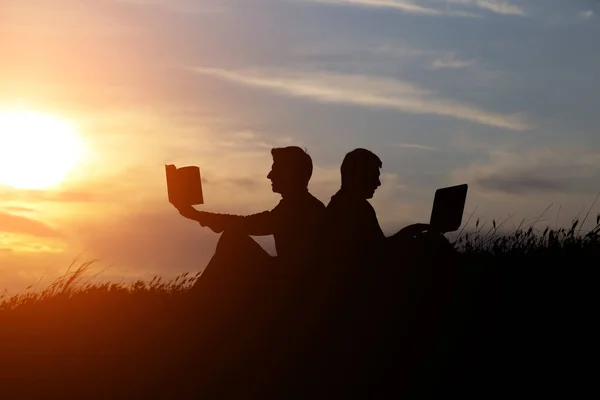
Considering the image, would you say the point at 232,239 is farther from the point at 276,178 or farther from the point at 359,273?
the point at 359,273

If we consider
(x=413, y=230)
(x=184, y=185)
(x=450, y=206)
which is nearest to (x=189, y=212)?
(x=184, y=185)

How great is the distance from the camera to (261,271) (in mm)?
8781

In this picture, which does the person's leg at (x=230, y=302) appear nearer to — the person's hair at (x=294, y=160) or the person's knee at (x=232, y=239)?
the person's knee at (x=232, y=239)

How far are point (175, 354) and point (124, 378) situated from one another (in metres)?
0.58

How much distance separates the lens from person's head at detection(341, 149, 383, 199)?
27.3ft

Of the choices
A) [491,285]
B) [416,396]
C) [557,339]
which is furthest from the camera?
[491,285]

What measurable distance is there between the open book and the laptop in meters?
2.21

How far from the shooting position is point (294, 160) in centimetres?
848

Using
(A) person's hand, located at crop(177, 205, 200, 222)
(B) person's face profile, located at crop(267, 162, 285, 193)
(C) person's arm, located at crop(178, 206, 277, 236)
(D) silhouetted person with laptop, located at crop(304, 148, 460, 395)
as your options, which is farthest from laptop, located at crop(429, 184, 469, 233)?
(A) person's hand, located at crop(177, 205, 200, 222)

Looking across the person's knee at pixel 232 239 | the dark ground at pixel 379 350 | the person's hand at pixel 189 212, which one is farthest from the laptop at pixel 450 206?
the person's hand at pixel 189 212

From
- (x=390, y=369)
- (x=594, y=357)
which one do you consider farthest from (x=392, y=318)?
(x=594, y=357)

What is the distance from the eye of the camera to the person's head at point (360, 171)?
27.3ft

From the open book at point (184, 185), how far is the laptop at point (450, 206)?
2.21 meters

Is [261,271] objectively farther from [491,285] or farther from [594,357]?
[594,357]
